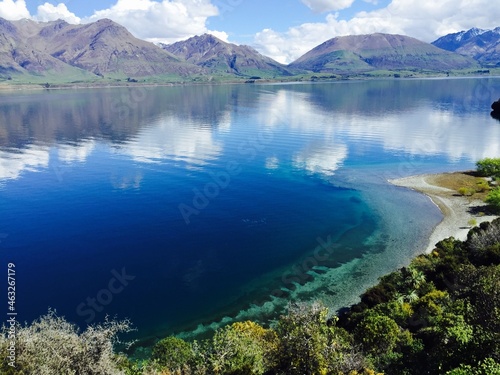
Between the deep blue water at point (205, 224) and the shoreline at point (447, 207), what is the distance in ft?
9.45

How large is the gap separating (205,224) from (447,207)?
56483mm

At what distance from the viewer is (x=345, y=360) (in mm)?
27734

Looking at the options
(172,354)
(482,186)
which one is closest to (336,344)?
(172,354)

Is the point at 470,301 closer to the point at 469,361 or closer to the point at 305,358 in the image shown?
the point at 469,361

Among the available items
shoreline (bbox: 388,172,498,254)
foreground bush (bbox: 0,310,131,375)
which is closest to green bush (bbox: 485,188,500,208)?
shoreline (bbox: 388,172,498,254)

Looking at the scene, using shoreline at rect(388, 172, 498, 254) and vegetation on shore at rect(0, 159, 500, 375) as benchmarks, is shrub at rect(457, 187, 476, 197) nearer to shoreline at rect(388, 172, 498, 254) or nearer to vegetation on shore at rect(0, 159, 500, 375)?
shoreline at rect(388, 172, 498, 254)

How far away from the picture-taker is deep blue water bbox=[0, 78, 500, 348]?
53.8 metres

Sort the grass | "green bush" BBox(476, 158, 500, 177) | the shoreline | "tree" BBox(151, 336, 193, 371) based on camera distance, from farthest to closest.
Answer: "green bush" BBox(476, 158, 500, 177) → the grass → the shoreline → "tree" BBox(151, 336, 193, 371)

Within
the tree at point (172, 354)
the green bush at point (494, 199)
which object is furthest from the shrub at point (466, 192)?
the tree at point (172, 354)

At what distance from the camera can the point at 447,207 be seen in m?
84.8


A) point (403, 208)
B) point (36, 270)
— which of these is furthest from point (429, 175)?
point (36, 270)

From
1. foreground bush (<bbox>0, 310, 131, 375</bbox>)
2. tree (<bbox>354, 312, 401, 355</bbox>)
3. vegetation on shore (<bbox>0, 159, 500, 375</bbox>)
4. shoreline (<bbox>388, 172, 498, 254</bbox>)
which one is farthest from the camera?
shoreline (<bbox>388, 172, 498, 254</bbox>)

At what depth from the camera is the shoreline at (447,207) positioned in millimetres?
71125

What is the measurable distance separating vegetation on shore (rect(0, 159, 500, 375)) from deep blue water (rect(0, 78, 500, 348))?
1043 cm
